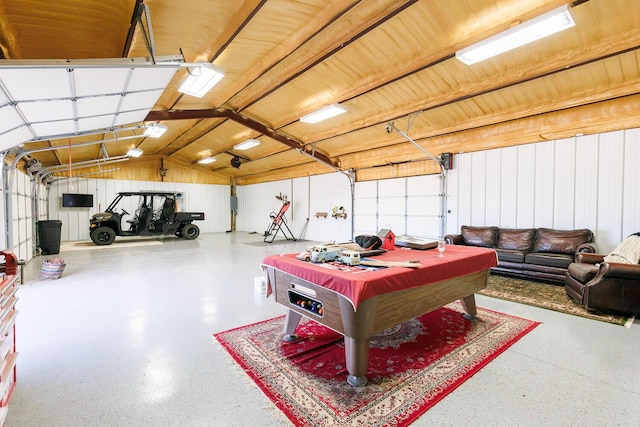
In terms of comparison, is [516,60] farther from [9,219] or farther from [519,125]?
[9,219]

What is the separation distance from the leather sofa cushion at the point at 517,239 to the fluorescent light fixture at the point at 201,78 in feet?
19.1

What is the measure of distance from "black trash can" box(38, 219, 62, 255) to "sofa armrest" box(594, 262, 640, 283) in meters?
11.1

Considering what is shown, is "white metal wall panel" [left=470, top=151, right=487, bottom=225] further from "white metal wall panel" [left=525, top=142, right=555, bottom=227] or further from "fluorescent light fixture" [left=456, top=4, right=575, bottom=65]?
"fluorescent light fixture" [left=456, top=4, right=575, bottom=65]

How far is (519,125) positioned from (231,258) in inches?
272

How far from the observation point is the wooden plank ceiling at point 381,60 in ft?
10.9

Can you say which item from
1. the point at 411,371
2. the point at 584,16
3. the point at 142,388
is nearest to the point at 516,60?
the point at 584,16

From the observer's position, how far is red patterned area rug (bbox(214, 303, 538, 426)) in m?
1.79

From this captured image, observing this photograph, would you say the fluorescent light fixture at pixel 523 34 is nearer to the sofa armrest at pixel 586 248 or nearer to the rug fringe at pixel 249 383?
the sofa armrest at pixel 586 248

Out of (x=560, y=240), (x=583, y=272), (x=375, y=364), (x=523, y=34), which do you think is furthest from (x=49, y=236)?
(x=560, y=240)

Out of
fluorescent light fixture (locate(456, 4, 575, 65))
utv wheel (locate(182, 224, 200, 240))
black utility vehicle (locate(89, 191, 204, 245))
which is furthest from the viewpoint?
utv wheel (locate(182, 224, 200, 240))

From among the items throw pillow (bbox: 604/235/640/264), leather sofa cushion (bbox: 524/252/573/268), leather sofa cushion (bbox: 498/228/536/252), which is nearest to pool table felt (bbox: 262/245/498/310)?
throw pillow (bbox: 604/235/640/264)

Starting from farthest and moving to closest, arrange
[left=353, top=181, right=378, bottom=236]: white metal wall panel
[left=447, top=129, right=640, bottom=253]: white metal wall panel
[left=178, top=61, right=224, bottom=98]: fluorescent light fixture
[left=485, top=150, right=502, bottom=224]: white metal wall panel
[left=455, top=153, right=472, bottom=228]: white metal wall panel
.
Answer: [left=353, top=181, right=378, bottom=236]: white metal wall panel → [left=455, top=153, right=472, bottom=228]: white metal wall panel → [left=485, top=150, right=502, bottom=224]: white metal wall panel → [left=447, top=129, right=640, bottom=253]: white metal wall panel → [left=178, top=61, right=224, bottom=98]: fluorescent light fixture

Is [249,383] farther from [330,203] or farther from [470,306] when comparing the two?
[330,203]

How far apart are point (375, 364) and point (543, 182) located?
5.44 meters
